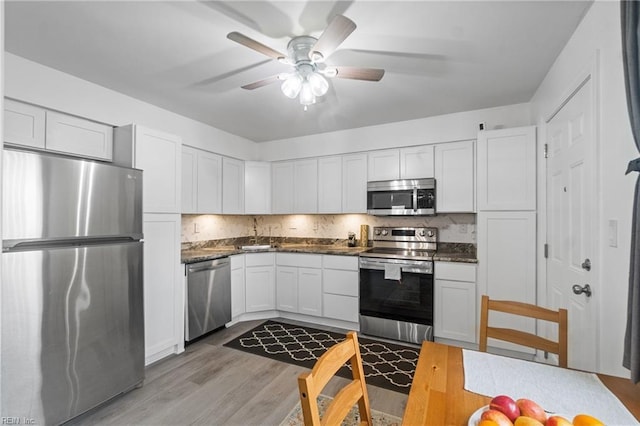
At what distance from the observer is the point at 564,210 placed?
2018 mm

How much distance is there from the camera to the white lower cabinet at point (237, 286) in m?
3.54

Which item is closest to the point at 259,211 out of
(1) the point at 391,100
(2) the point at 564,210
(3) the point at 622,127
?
(1) the point at 391,100

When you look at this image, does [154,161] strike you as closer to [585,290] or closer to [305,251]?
[305,251]

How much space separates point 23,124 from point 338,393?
2855 millimetres

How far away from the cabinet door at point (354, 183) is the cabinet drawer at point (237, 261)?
4.77 ft

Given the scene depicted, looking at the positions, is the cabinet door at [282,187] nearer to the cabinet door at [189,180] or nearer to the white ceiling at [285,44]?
the cabinet door at [189,180]

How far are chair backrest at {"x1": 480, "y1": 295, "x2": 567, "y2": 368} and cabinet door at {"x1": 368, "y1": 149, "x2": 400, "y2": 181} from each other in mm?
2255

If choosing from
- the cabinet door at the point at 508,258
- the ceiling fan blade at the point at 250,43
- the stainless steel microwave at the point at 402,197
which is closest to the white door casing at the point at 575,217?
the cabinet door at the point at 508,258

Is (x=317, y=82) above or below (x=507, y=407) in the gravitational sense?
above

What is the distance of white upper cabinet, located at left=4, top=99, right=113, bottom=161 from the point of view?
6.91 ft

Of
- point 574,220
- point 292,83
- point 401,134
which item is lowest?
point 574,220

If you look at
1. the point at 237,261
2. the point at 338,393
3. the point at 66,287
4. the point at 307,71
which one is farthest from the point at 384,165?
the point at 66,287

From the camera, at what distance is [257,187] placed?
4289mm

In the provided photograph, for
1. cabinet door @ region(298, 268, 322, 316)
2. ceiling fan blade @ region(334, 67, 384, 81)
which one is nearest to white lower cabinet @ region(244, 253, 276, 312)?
cabinet door @ region(298, 268, 322, 316)
